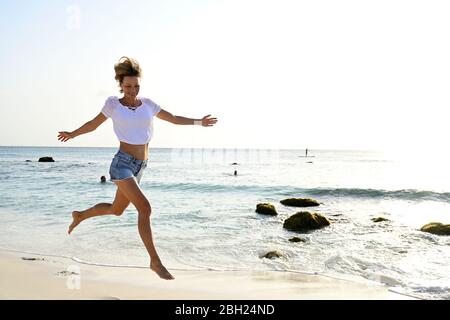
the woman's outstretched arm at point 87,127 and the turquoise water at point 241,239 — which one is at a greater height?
the woman's outstretched arm at point 87,127

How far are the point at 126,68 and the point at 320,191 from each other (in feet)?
81.9

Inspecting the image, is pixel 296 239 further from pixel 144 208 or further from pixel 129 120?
pixel 129 120

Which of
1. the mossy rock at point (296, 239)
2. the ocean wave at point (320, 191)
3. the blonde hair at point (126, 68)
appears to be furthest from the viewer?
the ocean wave at point (320, 191)

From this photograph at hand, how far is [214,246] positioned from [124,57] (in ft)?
21.1

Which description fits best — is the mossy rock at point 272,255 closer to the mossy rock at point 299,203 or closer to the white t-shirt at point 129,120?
the white t-shirt at point 129,120

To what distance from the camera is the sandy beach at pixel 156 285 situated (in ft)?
20.3

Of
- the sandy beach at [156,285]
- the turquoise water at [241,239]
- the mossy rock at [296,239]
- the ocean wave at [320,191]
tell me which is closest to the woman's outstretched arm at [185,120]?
the sandy beach at [156,285]

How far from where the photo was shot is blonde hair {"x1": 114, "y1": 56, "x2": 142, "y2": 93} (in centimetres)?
506

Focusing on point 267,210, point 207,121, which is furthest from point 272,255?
point 267,210

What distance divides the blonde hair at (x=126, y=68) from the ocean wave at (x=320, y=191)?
72.0ft

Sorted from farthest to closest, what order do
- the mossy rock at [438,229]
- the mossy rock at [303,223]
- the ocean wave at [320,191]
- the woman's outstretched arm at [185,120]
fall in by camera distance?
1. the ocean wave at [320,191]
2. the mossy rock at [303,223]
3. the mossy rock at [438,229]
4. the woman's outstretched arm at [185,120]

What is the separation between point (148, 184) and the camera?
32.2 m
